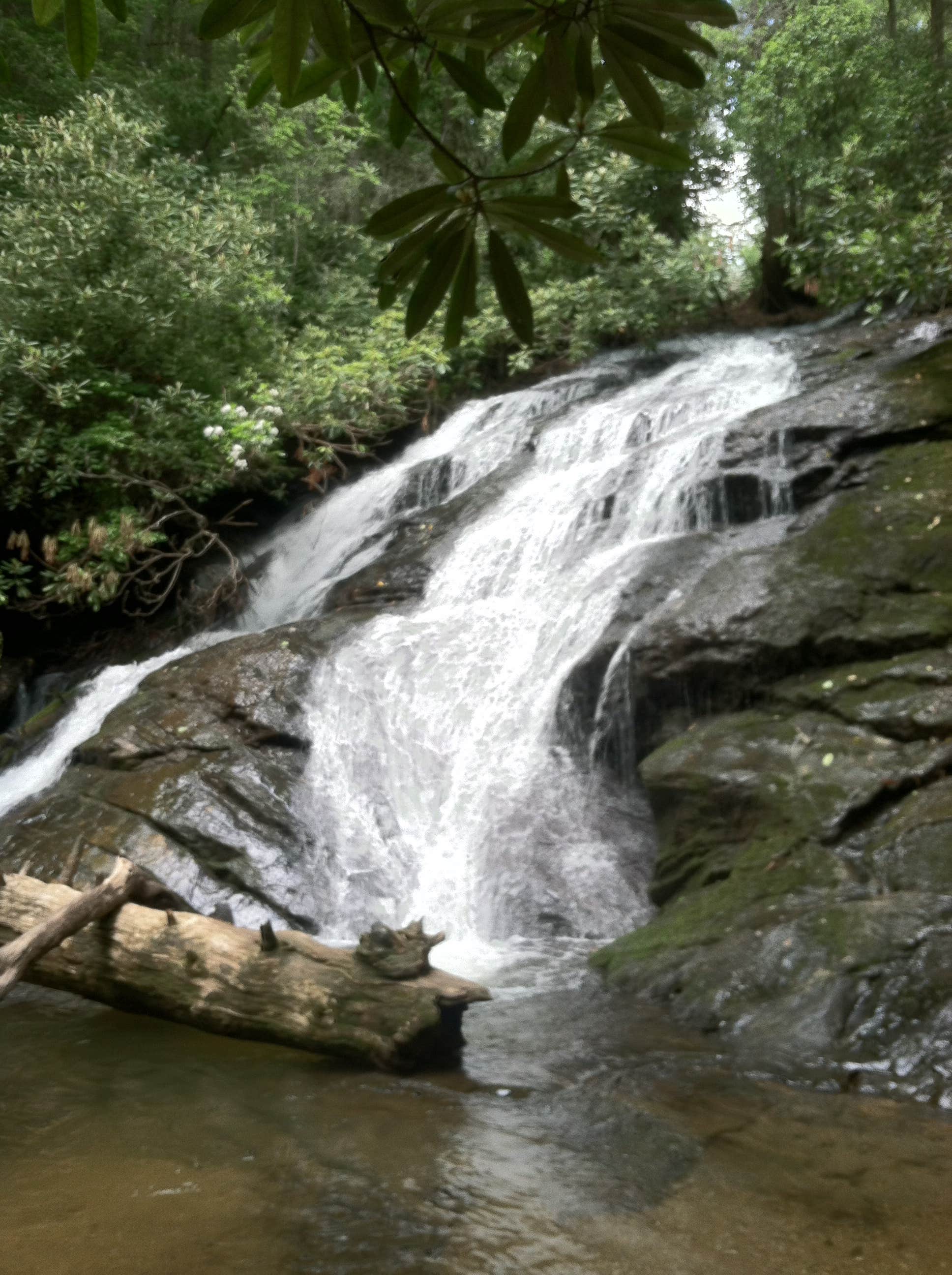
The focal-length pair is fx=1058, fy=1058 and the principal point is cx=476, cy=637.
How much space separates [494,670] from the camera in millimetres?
8367

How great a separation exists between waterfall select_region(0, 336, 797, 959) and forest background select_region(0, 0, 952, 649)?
157cm

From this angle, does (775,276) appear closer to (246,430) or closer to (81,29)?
(246,430)

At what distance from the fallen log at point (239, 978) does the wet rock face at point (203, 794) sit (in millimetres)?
1967

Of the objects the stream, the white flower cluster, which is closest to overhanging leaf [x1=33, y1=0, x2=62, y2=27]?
the stream

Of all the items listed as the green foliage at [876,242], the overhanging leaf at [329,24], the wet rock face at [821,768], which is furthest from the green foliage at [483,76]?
the green foliage at [876,242]

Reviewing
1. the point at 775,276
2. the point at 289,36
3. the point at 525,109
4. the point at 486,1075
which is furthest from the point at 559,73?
the point at 775,276

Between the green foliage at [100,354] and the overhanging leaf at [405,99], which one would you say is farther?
the green foliage at [100,354]

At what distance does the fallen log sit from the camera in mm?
4422

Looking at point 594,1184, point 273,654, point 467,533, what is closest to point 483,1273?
point 594,1184

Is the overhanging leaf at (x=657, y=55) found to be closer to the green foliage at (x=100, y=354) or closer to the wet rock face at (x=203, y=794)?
the wet rock face at (x=203, y=794)

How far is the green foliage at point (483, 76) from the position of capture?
1.69 meters

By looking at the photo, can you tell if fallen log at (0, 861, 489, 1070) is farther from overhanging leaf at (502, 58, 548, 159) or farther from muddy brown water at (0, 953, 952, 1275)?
overhanging leaf at (502, 58, 548, 159)

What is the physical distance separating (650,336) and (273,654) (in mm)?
8439

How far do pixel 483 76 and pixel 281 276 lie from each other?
622 inches
